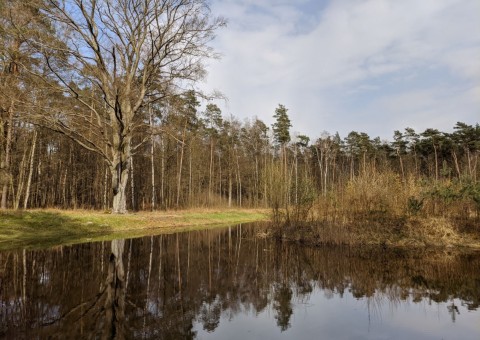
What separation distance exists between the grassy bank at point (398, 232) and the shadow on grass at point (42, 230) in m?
10.2

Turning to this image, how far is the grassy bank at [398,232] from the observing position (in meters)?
13.4

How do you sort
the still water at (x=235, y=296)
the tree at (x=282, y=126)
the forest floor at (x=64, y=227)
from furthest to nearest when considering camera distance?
the tree at (x=282, y=126), the forest floor at (x=64, y=227), the still water at (x=235, y=296)

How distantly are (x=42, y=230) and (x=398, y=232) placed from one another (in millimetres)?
15788

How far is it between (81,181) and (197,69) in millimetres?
26051

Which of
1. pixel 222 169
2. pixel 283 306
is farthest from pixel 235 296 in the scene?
pixel 222 169

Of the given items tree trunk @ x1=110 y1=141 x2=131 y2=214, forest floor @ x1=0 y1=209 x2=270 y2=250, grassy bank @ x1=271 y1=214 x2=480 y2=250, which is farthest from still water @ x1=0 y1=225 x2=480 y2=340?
tree trunk @ x1=110 y1=141 x2=131 y2=214

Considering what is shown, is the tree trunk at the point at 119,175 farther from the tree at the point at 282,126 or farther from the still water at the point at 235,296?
the tree at the point at 282,126

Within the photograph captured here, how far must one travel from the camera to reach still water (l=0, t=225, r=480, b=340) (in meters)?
4.99

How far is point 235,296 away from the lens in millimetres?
6824

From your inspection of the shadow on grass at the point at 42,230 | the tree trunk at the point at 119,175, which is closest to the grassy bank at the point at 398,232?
the shadow on grass at the point at 42,230

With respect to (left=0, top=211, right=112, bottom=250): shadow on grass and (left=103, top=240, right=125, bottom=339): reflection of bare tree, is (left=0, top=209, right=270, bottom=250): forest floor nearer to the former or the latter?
(left=0, top=211, right=112, bottom=250): shadow on grass

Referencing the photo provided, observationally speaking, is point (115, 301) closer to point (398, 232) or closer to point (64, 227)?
point (398, 232)

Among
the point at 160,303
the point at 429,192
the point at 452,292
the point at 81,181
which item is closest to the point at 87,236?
the point at 160,303

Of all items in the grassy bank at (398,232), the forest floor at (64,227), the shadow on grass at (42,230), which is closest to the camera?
the shadow on grass at (42,230)
